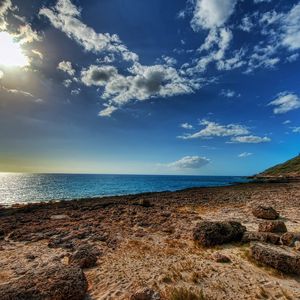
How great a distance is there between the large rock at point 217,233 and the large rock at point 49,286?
20.4ft

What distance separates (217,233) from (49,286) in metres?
7.74

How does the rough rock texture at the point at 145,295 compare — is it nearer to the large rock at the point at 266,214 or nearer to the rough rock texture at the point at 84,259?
the rough rock texture at the point at 84,259

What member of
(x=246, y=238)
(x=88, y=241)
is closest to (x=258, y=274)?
(x=246, y=238)

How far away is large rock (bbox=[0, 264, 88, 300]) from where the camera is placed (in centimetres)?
564

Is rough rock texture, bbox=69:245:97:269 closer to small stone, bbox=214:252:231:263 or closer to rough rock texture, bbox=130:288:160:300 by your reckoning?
rough rock texture, bbox=130:288:160:300

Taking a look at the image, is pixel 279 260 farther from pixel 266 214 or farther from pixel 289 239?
pixel 266 214

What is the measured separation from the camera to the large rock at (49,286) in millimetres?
5645

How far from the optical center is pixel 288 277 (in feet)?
24.1

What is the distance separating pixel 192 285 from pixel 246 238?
5113 mm

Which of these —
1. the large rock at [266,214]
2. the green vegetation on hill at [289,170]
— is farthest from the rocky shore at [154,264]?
the green vegetation on hill at [289,170]

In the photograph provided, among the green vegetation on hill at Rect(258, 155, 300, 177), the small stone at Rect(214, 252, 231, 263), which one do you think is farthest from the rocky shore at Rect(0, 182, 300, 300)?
the green vegetation on hill at Rect(258, 155, 300, 177)

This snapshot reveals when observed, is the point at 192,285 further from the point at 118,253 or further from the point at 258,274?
the point at 118,253

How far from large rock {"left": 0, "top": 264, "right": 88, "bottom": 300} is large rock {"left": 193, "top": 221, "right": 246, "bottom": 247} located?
6.23m

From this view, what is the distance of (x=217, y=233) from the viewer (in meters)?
10.7
